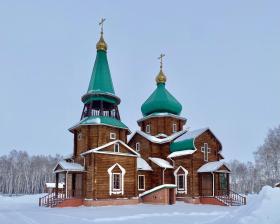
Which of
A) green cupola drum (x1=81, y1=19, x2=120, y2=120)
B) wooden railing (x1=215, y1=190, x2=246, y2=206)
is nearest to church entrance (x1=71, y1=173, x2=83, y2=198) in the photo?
green cupola drum (x1=81, y1=19, x2=120, y2=120)

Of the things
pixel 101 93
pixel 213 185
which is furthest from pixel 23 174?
pixel 213 185

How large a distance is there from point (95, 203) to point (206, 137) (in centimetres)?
1117

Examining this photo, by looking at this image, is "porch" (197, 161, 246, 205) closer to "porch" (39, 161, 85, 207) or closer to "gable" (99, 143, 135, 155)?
"gable" (99, 143, 135, 155)

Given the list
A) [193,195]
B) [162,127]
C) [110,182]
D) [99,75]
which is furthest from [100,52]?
[193,195]

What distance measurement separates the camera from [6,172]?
205 feet

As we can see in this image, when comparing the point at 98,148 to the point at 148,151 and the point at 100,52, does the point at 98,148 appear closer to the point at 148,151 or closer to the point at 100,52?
the point at 148,151

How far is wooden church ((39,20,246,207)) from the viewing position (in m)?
23.1

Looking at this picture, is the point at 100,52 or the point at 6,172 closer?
the point at 100,52

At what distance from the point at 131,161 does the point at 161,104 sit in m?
8.01

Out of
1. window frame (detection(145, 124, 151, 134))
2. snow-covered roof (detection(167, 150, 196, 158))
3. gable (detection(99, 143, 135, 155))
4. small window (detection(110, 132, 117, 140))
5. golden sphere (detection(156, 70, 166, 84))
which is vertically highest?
golden sphere (detection(156, 70, 166, 84))

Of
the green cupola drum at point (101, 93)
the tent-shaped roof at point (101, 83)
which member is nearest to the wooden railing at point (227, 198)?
the green cupola drum at point (101, 93)

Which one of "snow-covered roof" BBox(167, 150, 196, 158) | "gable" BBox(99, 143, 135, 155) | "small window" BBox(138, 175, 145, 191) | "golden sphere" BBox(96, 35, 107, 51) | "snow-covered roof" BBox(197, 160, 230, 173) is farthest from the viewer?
"golden sphere" BBox(96, 35, 107, 51)

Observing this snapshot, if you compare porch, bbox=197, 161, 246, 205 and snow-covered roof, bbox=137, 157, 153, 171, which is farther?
snow-covered roof, bbox=137, 157, 153, 171

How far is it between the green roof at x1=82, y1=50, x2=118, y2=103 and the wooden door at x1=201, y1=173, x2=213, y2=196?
32.8 feet
